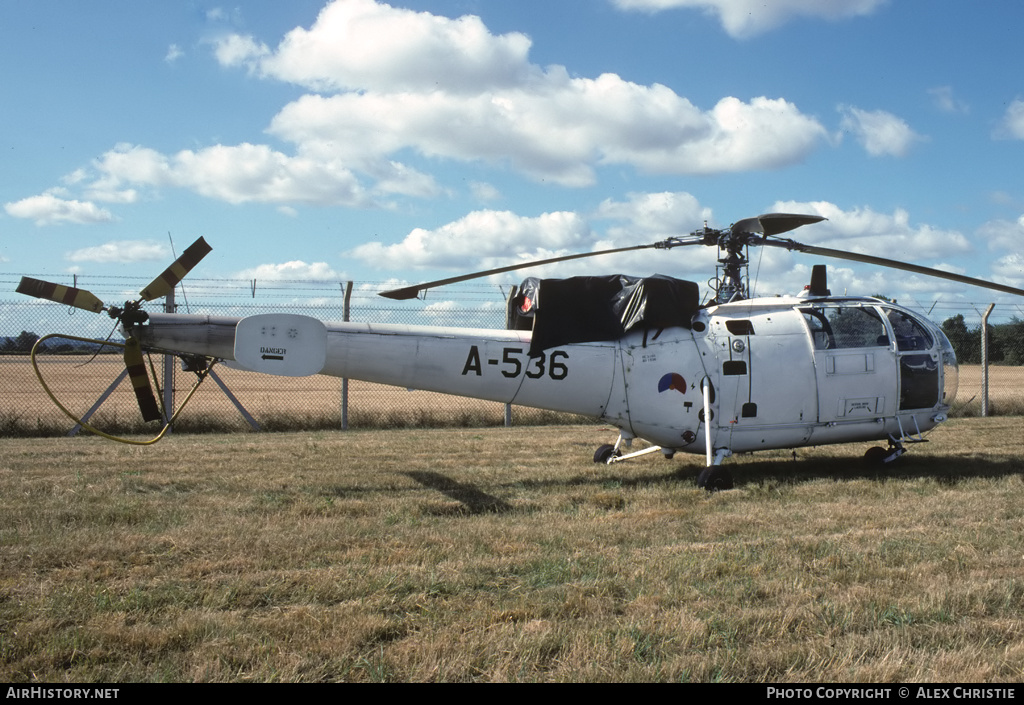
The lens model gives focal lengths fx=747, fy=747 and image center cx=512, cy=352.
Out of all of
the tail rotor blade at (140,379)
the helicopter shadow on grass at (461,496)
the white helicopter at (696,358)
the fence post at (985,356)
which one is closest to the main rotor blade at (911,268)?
the white helicopter at (696,358)

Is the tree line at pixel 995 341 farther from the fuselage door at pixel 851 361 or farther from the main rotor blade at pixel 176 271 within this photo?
the main rotor blade at pixel 176 271

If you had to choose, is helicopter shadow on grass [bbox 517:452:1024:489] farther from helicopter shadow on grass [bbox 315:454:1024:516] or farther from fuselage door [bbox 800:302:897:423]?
fuselage door [bbox 800:302:897:423]

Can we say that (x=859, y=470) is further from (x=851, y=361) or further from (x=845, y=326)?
(x=845, y=326)

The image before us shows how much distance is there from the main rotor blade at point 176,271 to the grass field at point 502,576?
211cm

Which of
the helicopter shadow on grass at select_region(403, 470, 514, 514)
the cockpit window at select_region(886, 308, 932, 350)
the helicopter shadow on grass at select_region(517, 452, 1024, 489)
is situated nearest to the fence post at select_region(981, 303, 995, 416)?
the helicopter shadow on grass at select_region(517, 452, 1024, 489)

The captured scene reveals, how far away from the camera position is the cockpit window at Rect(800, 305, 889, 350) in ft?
31.9

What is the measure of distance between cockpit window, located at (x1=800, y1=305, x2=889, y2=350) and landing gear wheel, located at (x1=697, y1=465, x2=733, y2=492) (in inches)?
94.1

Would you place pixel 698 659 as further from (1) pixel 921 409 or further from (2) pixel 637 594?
(1) pixel 921 409

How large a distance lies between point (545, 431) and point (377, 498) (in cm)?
748

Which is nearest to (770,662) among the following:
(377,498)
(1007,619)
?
(1007,619)

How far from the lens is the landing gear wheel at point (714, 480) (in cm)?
844

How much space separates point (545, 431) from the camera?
14.9m

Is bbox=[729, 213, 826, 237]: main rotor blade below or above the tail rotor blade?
above

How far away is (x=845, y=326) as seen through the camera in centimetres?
985
